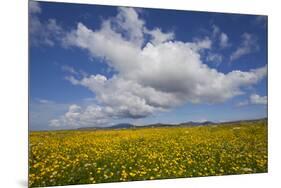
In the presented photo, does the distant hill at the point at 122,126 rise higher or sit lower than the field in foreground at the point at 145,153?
higher

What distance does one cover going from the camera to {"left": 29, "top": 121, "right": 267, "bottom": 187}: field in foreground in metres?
3.95

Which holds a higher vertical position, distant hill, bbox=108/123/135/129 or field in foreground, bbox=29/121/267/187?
distant hill, bbox=108/123/135/129

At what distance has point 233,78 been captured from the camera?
4.52 meters

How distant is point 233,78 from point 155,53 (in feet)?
Answer: 2.77

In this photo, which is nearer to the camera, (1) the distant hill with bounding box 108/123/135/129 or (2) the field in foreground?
(2) the field in foreground

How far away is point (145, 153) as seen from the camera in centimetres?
424

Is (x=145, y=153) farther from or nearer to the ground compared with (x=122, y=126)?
nearer to the ground

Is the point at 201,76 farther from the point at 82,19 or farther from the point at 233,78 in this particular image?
the point at 82,19

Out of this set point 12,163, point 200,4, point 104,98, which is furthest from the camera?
point 200,4

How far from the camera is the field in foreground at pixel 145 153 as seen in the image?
3.95 m

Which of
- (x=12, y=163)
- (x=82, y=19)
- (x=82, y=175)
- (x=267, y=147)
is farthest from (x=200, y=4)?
(x=12, y=163)

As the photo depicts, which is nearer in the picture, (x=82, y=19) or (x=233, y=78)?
(x=82, y=19)

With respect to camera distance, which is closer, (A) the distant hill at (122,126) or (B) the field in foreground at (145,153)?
(B) the field in foreground at (145,153)
